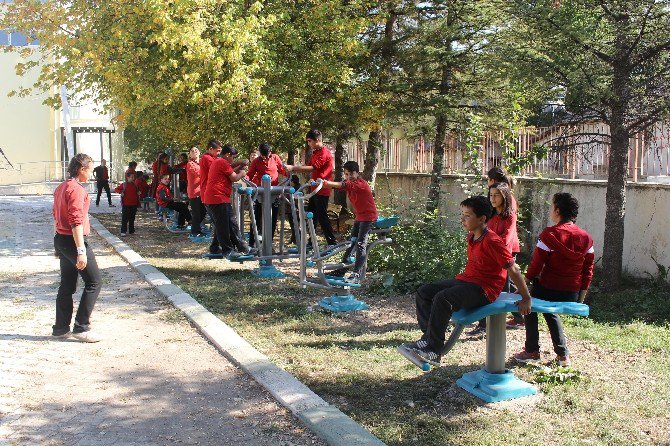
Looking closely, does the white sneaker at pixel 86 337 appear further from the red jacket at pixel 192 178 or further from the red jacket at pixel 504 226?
the red jacket at pixel 192 178

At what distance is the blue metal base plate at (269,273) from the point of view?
1030 cm

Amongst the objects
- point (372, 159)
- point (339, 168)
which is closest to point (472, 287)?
point (372, 159)

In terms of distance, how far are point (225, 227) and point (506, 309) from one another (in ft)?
20.9

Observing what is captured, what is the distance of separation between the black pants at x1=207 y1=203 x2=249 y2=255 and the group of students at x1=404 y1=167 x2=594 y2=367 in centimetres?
475

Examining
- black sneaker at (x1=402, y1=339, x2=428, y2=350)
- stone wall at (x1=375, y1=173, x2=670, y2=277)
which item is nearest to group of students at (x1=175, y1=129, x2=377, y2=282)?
stone wall at (x1=375, y1=173, x2=670, y2=277)

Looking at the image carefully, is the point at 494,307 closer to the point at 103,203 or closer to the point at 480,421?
the point at 480,421

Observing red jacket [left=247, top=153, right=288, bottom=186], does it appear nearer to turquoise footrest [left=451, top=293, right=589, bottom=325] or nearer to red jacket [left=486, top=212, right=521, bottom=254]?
red jacket [left=486, top=212, right=521, bottom=254]

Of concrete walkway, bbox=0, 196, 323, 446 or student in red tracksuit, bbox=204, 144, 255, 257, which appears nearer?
concrete walkway, bbox=0, 196, 323, 446

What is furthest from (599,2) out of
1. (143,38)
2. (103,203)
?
(103,203)

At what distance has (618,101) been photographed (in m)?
9.55

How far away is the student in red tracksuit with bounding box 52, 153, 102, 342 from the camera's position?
664cm

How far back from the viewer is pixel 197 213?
46.6 feet

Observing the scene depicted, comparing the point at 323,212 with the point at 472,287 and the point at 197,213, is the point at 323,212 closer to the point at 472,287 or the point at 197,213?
the point at 197,213

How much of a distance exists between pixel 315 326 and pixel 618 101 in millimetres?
5118
